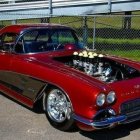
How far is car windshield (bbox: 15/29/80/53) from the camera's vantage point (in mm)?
6359

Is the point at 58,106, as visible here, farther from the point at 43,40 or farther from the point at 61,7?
the point at 61,7

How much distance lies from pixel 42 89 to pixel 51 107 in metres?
0.30

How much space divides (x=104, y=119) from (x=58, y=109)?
0.88m

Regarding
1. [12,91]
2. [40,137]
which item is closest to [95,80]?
[40,137]

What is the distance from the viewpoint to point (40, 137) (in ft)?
16.6

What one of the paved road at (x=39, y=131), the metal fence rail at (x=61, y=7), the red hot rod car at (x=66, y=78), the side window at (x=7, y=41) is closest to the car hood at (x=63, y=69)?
the red hot rod car at (x=66, y=78)

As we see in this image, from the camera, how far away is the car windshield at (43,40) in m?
6.36

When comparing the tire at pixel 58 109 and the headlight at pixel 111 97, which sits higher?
the headlight at pixel 111 97

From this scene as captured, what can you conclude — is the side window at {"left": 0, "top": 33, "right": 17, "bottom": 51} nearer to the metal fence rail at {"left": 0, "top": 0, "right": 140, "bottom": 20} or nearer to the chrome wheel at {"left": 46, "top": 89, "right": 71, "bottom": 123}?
the chrome wheel at {"left": 46, "top": 89, "right": 71, "bottom": 123}

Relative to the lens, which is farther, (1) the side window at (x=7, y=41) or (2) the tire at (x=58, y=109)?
(1) the side window at (x=7, y=41)

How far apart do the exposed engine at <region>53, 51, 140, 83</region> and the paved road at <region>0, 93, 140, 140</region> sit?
0.77 m

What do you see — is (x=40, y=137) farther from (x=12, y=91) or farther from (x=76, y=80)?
(x=12, y=91)

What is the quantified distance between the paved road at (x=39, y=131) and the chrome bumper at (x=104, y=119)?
1.36 feet

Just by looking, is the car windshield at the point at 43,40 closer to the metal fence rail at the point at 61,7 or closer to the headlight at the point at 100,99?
the headlight at the point at 100,99
